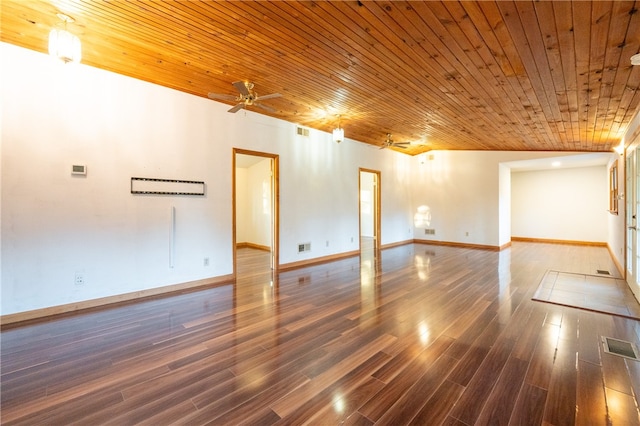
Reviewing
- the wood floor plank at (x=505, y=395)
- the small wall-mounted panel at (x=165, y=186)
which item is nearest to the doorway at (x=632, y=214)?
the wood floor plank at (x=505, y=395)

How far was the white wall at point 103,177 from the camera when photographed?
3191mm

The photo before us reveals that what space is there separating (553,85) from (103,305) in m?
5.81

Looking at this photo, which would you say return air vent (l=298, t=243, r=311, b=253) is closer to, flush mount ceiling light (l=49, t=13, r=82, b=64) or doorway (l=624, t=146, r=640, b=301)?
flush mount ceiling light (l=49, t=13, r=82, b=64)

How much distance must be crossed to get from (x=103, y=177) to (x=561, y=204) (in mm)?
11847

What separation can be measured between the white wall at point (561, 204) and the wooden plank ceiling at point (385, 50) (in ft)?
18.9

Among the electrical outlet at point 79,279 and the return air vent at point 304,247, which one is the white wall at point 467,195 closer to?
the return air vent at point 304,247

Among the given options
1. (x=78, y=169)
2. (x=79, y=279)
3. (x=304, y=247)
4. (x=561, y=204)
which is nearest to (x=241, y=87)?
(x=78, y=169)

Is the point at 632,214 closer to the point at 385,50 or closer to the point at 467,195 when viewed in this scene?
the point at 385,50

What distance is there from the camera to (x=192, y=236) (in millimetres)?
4480

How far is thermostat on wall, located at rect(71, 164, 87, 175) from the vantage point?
3.52 meters

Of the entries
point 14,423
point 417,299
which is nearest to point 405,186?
point 417,299

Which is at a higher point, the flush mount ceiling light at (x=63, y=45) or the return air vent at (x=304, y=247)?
the flush mount ceiling light at (x=63, y=45)

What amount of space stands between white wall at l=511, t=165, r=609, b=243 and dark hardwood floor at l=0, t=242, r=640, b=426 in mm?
7255

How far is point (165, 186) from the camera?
421cm
